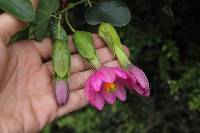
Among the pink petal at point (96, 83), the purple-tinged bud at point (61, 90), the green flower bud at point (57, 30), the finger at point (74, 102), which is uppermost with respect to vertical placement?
the green flower bud at point (57, 30)

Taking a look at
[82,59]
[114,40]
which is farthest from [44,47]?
[114,40]

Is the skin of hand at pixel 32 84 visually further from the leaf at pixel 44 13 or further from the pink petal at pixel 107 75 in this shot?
the pink petal at pixel 107 75

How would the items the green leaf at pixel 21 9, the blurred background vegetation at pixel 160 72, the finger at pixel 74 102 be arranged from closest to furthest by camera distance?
the green leaf at pixel 21 9 → the finger at pixel 74 102 → the blurred background vegetation at pixel 160 72

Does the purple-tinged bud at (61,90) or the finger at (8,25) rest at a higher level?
the finger at (8,25)

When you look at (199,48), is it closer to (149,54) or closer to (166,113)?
(149,54)

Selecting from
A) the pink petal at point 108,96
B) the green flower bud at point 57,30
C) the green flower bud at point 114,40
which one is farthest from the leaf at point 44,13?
the pink petal at point 108,96

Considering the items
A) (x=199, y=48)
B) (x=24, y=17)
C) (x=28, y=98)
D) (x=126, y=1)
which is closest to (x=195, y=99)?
(x=199, y=48)

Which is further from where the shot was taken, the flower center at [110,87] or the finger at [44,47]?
the finger at [44,47]

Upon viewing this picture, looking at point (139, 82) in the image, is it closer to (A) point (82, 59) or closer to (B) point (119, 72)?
(B) point (119, 72)

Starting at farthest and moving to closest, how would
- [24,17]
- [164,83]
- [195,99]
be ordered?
[164,83]
[195,99]
[24,17]
